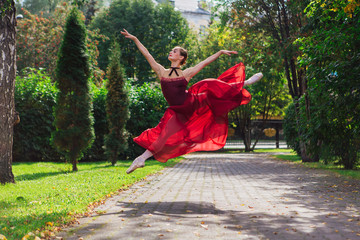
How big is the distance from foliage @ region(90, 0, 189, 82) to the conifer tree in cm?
2224

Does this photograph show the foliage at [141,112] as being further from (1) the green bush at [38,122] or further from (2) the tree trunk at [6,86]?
(2) the tree trunk at [6,86]

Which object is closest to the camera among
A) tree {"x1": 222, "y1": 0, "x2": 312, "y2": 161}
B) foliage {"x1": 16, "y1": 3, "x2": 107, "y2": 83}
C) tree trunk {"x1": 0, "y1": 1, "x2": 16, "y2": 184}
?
tree trunk {"x1": 0, "y1": 1, "x2": 16, "y2": 184}

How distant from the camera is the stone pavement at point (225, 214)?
456 cm

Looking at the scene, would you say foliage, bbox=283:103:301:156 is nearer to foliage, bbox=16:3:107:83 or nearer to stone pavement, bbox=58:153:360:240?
stone pavement, bbox=58:153:360:240

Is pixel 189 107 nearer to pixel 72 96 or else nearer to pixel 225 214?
pixel 225 214

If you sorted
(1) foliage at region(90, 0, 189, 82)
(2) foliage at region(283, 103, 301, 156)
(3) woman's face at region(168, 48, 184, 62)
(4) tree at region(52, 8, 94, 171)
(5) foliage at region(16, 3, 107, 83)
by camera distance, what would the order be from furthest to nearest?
(1) foliage at region(90, 0, 189, 82) < (5) foliage at region(16, 3, 107, 83) < (2) foliage at region(283, 103, 301, 156) < (4) tree at region(52, 8, 94, 171) < (3) woman's face at region(168, 48, 184, 62)

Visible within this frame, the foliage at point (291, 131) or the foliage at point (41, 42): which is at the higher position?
the foliage at point (41, 42)

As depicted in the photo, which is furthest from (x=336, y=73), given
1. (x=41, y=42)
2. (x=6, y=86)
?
(x=41, y=42)

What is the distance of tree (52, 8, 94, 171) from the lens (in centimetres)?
1231

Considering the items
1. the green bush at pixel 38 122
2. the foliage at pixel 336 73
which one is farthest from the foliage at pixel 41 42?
the foliage at pixel 336 73

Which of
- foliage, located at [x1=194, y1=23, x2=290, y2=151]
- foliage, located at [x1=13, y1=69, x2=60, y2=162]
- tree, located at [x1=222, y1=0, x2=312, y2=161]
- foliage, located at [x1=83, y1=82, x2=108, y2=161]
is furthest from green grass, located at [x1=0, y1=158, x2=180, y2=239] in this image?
foliage, located at [x1=194, y1=23, x2=290, y2=151]

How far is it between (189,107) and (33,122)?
11.5m

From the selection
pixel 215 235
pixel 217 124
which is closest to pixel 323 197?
pixel 217 124

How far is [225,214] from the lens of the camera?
227 inches
